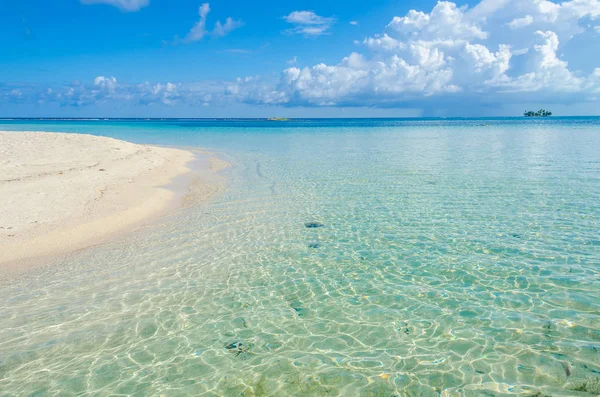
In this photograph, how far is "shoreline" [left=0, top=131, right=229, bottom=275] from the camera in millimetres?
11219

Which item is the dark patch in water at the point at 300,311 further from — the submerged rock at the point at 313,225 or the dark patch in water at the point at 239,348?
the submerged rock at the point at 313,225

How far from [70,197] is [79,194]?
685 millimetres

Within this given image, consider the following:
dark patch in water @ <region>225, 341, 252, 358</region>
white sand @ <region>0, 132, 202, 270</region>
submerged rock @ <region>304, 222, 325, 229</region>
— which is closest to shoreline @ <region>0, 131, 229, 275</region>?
white sand @ <region>0, 132, 202, 270</region>

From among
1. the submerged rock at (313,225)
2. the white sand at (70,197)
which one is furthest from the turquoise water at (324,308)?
the white sand at (70,197)

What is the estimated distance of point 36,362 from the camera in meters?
6.05

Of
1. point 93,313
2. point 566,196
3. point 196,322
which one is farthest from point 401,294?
point 566,196

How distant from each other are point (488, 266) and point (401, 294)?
8.97 ft

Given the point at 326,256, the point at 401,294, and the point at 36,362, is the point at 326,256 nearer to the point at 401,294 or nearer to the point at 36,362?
the point at 401,294

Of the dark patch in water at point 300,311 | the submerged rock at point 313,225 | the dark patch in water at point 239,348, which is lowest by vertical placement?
the dark patch in water at point 239,348

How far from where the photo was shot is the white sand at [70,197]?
1134 centimetres

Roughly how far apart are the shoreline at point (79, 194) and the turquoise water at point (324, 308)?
1.27 m

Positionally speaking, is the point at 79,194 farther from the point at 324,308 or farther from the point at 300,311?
the point at 324,308

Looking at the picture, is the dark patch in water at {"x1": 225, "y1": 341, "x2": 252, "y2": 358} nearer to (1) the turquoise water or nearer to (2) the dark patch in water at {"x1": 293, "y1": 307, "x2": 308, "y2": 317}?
(1) the turquoise water

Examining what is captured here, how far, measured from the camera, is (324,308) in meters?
7.52
